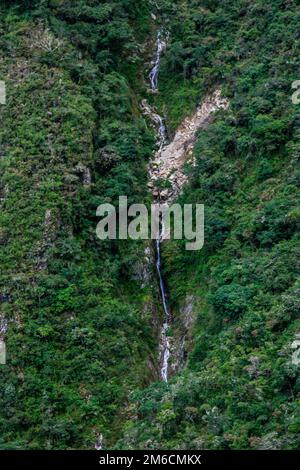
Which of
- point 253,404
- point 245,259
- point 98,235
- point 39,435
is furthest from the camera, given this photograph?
point 98,235

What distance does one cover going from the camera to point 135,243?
35.9m

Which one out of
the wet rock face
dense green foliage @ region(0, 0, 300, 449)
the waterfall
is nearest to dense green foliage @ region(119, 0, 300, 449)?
dense green foliage @ region(0, 0, 300, 449)

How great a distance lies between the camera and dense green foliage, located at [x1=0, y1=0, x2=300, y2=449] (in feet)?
90.8

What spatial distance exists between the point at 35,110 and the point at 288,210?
13.2 m

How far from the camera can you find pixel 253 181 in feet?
117

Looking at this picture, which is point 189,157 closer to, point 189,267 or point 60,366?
point 189,267

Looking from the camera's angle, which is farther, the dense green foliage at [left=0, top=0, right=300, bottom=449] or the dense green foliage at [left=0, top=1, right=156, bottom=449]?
the dense green foliage at [left=0, top=1, right=156, bottom=449]

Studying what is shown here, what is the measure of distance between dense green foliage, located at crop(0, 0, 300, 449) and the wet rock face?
0.70 m

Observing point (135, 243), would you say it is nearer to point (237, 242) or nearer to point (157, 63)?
point (237, 242)

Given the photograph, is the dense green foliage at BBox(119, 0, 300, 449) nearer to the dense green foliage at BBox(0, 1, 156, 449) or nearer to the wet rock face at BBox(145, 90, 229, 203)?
the wet rock face at BBox(145, 90, 229, 203)

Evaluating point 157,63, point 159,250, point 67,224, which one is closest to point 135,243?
point 159,250

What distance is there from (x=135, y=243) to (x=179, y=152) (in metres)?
6.69
